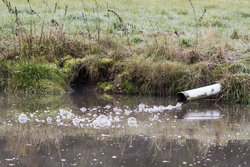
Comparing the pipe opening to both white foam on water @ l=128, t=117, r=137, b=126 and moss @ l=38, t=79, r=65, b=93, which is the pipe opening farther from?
moss @ l=38, t=79, r=65, b=93

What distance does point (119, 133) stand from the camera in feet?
21.8

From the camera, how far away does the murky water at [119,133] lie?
216 inches

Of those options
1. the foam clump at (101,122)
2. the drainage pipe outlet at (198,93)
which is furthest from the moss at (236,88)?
the foam clump at (101,122)

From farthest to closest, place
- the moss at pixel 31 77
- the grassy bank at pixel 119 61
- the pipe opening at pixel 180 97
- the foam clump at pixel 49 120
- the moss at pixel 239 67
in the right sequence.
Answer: the moss at pixel 31 77
the grassy bank at pixel 119 61
the moss at pixel 239 67
the pipe opening at pixel 180 97
the foam clump at pixel 49 120

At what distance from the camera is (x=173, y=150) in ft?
19.3

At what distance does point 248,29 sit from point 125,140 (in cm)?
895

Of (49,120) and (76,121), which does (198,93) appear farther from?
(49,120)

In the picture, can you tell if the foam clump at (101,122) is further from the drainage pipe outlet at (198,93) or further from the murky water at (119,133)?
the drainage pipe outlet at (198,93)

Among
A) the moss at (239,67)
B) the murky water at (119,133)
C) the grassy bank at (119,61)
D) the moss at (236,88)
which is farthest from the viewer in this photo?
the grassy bank at (119,61)

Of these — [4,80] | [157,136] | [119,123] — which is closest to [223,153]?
[157,136]

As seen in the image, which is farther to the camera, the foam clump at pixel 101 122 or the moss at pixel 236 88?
the moss at pixel 236 88

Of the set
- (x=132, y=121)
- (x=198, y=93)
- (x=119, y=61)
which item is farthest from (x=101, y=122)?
(x=119, y=61)

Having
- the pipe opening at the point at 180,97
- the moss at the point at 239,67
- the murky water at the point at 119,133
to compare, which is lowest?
the murky water at the point at 119,133

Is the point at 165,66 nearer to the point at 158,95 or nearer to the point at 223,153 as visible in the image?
the point at 158,95
